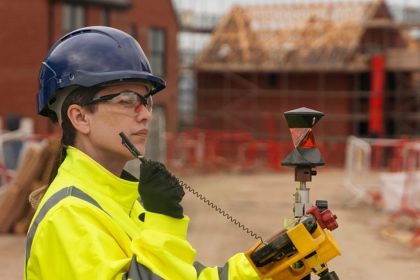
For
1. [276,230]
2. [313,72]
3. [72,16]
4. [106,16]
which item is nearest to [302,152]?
[276,230]

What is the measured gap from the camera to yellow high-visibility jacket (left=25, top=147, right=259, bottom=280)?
2.04 meters

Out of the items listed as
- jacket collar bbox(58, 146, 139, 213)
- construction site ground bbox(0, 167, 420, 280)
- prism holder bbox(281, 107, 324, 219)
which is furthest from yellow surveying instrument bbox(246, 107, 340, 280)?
construction site ground bbox(0, 167, 420, 280)

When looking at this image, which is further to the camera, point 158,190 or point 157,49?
point 157,49

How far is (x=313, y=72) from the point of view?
26.9 meters

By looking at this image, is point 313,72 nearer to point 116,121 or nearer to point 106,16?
point 106,16

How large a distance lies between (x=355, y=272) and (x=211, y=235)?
9.73 feet

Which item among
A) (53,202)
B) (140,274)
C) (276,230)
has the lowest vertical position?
(276,230)

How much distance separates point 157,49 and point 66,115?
2360cm

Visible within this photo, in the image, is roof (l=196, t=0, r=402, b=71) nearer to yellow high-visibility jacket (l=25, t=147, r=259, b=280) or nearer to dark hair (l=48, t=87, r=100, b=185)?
dark hair (l=48, t=87, r=100, b=185)

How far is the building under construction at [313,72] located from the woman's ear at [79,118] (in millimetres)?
23938

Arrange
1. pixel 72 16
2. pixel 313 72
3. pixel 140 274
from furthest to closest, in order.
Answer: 1. pixel 313 72
2. pixel 72 16
3. pixel 140 274

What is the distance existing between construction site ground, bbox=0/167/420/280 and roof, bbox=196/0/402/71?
837 centimetres

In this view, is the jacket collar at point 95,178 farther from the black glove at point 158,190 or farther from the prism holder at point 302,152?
the prism holder at point 302,152

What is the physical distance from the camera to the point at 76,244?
2.04 metres
